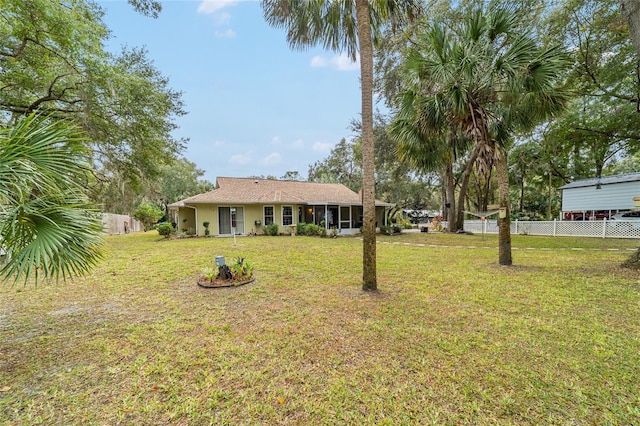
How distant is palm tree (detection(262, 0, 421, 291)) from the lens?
15.6ft

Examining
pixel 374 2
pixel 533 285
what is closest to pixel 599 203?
pixel 533 285

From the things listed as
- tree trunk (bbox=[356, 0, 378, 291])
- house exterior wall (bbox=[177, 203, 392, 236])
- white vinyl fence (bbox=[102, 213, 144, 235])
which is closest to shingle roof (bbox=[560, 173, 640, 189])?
house exterior wall (bbox=[177, 203, 392, 236])

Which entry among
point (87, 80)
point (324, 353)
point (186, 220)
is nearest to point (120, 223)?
point (186, 220)

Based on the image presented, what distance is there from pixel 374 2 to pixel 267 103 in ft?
50.8

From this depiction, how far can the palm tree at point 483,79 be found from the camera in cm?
611

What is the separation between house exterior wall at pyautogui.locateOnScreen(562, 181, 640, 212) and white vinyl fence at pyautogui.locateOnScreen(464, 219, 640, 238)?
2231 millimetres

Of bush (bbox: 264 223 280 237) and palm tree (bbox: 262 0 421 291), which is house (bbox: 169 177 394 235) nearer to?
bush (bbox: 264 223 280 237)

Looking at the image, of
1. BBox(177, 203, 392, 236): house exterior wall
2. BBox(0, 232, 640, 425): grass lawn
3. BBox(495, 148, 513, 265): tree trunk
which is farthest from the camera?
BBox(177, 203, 392, 236): house exterior wall

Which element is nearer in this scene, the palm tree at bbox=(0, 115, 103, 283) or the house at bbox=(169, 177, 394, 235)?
the palm tree at bbox=(0, 115, 103, 283)

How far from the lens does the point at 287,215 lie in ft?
55.8

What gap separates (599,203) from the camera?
47.4 ft

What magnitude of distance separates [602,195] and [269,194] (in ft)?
63.7

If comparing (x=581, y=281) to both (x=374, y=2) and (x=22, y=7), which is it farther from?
(x=22, y=7)

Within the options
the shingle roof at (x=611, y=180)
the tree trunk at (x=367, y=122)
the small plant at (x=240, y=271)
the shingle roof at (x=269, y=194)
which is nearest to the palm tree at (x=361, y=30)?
the tree trunk at (x=367, y=122)
